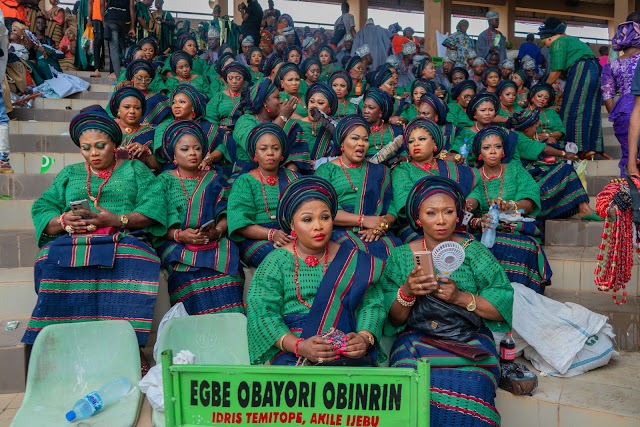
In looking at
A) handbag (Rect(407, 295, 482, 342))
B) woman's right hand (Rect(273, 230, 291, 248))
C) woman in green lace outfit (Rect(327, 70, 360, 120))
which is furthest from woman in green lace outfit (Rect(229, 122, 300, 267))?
woman in green lace outfit (Rect(327, 70, 360, 120))

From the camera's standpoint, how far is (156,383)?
3201mm

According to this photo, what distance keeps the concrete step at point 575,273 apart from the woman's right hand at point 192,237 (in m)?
2.66

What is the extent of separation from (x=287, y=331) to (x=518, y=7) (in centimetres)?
1894

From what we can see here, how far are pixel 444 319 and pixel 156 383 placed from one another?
4.82ft

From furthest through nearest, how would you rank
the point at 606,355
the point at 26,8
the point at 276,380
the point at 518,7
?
the point at 518,7
the point at 26,8
the point at 606,355
the point at 276,380

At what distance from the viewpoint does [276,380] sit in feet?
6.70

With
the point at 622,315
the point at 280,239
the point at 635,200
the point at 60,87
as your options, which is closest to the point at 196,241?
the point at 280,239

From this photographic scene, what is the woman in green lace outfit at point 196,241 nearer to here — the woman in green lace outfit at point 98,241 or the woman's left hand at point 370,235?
the woman in green lace outfit at point 98,241

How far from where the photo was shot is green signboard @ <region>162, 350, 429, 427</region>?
203 centimetres

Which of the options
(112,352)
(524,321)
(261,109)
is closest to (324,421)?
(112,352)

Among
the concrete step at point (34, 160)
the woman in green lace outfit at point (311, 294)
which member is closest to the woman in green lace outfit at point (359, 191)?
the woman in green lace outfit at point (311, 294)

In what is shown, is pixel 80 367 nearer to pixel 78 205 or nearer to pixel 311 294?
pixel 78 205

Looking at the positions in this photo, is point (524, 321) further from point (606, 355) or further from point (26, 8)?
point (26, 8)

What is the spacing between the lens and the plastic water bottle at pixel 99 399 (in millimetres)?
3031
